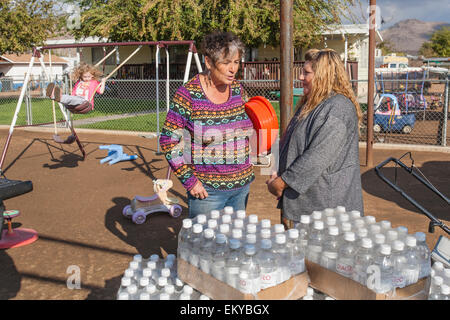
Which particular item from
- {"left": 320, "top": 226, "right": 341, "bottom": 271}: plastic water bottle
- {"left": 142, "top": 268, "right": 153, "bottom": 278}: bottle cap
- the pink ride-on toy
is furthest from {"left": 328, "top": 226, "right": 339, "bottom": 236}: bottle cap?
the pink ride-on toy

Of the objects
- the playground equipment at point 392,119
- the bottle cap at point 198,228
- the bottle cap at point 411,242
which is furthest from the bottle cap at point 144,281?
the playground equipment at point 392,119

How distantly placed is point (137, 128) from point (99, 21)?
7.78 meters

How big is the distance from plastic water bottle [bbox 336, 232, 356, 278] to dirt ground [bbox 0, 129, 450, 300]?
2.30 m

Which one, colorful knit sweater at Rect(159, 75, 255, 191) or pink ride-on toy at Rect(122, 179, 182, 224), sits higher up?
colorful knit sweater at Rect(159, 75, 255, 191)

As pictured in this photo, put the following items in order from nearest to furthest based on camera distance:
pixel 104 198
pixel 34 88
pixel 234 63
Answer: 1. pixel 234 63
2. pixel 104 198
3. pixel 34 88

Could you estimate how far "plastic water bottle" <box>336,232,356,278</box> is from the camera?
2057 mm

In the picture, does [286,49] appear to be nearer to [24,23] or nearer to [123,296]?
[123,296]

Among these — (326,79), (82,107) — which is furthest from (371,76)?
(326,79)

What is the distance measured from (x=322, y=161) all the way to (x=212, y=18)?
1553 centimetres

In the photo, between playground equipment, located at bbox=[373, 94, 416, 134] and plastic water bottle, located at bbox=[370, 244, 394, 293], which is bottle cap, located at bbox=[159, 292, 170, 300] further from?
playground equipment, located at bbox=[373, 94, 416, 134]

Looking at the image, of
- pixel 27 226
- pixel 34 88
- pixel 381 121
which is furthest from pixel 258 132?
pixel 34 88

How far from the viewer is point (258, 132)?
131 inches

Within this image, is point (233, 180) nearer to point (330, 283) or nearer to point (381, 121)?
point (330, 283)

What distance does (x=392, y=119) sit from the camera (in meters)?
12.0
